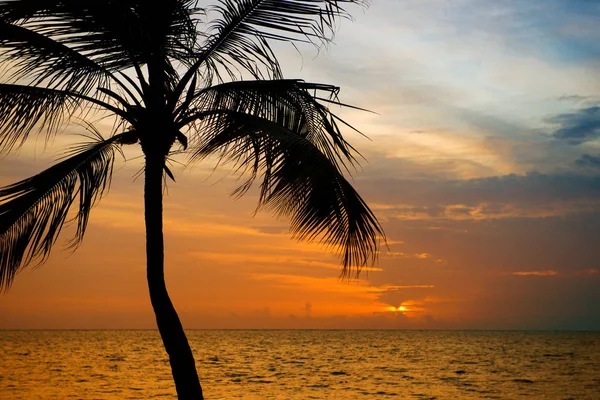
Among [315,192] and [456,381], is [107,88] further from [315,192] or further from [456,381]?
[456,381]

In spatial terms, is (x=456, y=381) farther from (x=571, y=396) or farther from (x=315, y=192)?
(x=315, y=192)

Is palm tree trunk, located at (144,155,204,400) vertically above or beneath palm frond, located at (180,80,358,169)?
beneath

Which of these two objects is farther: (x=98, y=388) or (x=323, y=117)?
(x=98, y=388)

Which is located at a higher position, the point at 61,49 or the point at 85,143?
the point at 61,49

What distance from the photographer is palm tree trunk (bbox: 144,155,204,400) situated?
26.3 ft

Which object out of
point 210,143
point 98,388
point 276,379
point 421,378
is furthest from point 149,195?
point 421,378

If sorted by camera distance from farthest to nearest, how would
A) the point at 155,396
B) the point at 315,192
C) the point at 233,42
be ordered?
the point at 155,396 → the point at 233,42 → the point at 315,192

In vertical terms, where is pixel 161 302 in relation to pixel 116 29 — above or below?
below

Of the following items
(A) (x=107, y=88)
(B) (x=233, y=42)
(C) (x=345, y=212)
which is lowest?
(C) (x=345, y=212)

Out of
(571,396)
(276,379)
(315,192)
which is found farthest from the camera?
(276,379)

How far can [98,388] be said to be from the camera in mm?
30031

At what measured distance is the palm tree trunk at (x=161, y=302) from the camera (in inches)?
316

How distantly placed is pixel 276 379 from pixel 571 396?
47.1ft

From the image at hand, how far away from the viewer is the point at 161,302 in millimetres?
8062
